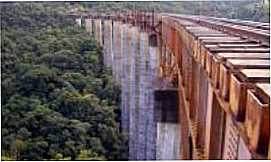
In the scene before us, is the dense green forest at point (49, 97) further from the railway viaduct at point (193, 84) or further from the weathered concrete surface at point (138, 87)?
the railway viaduct at point (193, 84)

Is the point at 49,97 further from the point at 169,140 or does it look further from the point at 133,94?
the point at 169,140

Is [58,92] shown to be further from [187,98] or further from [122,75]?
[187,98]

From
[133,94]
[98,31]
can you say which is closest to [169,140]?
[133,94]

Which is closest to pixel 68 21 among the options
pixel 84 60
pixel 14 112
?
pixel 84 60

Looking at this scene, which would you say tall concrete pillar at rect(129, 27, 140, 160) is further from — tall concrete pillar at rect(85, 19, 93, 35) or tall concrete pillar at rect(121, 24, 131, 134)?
tall concrete pillar at rect(85, 19, 93, 35)

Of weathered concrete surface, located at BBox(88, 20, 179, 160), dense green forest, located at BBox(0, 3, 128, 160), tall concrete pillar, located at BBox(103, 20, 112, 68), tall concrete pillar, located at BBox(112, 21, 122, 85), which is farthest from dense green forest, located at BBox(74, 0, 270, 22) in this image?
dense green forest, located at BBox(0, 3, 128, 160)

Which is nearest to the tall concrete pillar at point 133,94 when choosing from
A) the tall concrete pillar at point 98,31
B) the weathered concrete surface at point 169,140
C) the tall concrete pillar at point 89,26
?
the weathered concrete surface at point 169,140
